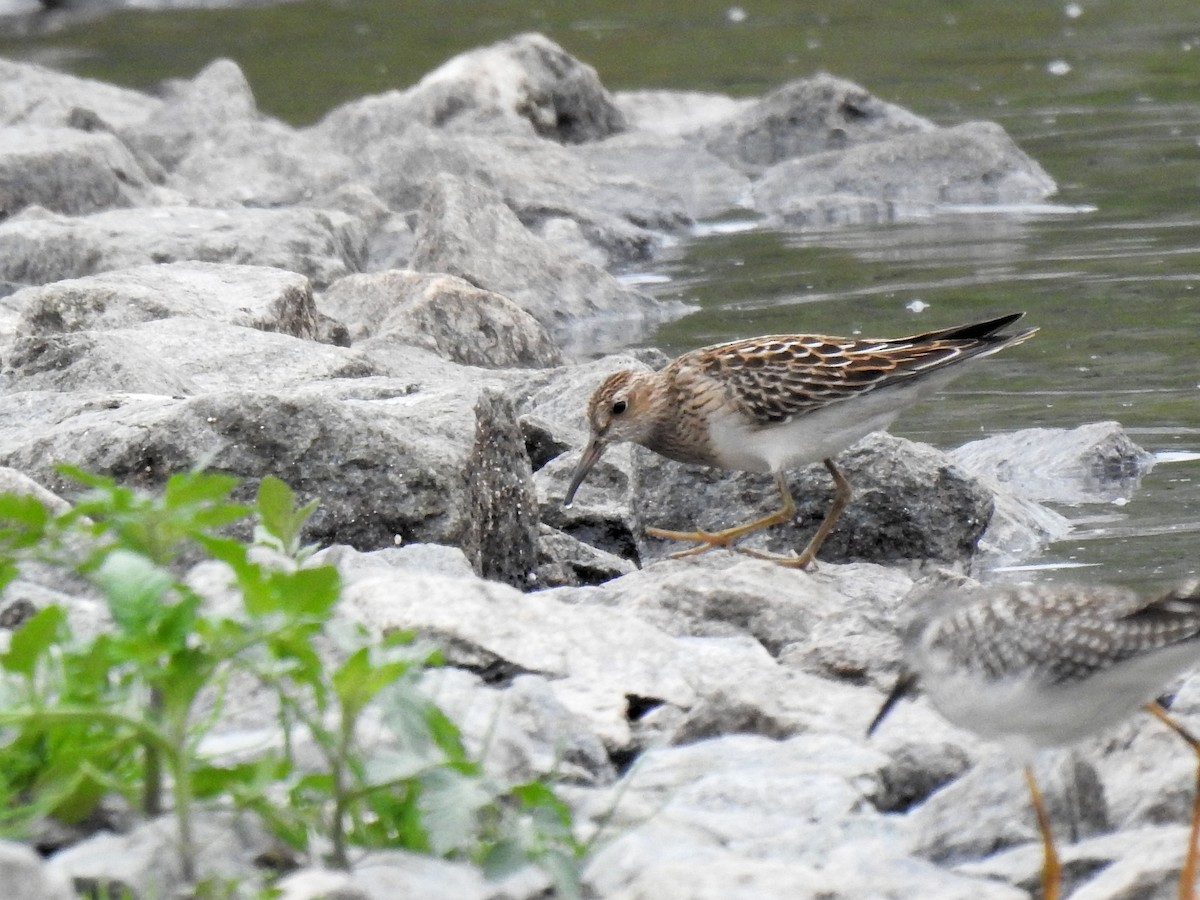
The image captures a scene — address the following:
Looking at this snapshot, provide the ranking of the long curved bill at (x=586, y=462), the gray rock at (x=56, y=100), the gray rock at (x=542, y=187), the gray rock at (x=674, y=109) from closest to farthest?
the long curved bill at (x=586, y=462), the gray rock at (x=542, y=187), the gray rock at (x=56, y=100), the gray rock at (x=674, y=109)

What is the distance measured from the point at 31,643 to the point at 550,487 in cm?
543

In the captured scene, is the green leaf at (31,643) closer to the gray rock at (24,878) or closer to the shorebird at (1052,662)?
the gray rock at (24,878)

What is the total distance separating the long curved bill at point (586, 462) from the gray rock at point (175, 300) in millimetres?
2193

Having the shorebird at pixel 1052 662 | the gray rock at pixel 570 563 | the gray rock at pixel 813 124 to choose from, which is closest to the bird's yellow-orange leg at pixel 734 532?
the gray rock at pixel 570 563

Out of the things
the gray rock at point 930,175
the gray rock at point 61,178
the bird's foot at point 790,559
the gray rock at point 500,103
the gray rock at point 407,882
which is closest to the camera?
the gray rock at point 407,882

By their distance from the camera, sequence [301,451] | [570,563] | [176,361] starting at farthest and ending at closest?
1. [176,361]
2. [570,563]
3. [301,451]

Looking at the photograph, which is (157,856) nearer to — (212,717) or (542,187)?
(212,717)

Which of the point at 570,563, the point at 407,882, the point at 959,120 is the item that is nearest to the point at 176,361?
the point at 570,563

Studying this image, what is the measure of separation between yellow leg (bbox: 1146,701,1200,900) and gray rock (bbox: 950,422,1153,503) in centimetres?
468

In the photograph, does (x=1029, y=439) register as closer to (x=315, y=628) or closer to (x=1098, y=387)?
(x=1098, y=387)

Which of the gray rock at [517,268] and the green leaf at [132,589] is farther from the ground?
the green leaf at [132,589]

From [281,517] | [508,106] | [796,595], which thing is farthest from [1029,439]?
[508,106]

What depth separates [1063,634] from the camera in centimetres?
490

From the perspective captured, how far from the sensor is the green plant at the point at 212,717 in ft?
13.7
